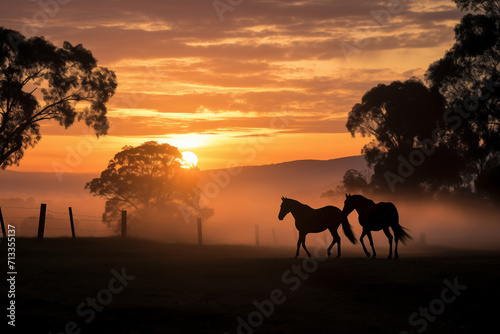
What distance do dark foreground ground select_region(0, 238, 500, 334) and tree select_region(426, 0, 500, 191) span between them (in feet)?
73.5

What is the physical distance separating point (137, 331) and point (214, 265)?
9.56 m

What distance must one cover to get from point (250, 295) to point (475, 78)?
33.9 m

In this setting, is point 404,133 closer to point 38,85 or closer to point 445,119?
point 445,119

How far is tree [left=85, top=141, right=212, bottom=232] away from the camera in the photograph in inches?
2213

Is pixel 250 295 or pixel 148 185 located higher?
pixel 148 185

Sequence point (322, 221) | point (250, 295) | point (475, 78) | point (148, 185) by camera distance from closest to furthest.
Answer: point (250, 295)
point (322, 221)
point (475, 78)
point (148, 185)

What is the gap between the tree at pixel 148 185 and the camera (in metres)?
56.2

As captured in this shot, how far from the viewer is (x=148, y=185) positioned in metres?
57.1

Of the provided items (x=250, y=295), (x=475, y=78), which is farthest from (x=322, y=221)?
(x=475, y=78)

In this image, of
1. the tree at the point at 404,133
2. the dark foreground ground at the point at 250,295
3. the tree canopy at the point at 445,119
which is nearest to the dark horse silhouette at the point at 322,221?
the dark foreground ground at the point at 250,295

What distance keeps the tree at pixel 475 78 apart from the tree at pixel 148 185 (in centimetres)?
2996

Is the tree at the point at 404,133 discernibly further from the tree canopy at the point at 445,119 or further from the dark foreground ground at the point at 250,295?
the dark foreground ground at the point at 250,295

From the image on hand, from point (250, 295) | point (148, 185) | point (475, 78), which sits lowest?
point (250, 295)

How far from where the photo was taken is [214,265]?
19.3 meters
